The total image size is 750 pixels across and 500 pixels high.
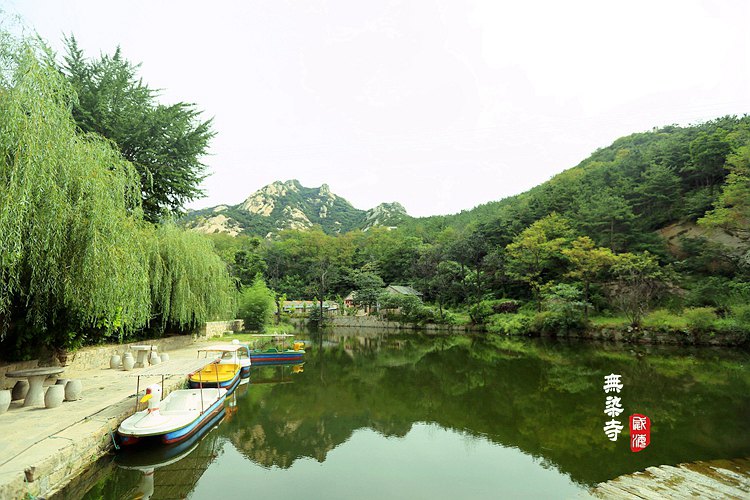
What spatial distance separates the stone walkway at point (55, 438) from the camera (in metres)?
4.44

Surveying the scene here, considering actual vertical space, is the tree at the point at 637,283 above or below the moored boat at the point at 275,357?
above

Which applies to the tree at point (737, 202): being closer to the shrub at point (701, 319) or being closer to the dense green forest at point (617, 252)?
the dense green forest at point (617, 252)

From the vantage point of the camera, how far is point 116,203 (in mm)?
7387

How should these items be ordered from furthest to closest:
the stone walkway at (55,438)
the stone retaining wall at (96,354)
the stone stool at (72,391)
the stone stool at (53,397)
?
1. the stone retaining wall at (96,354)
2. the stone stool at (72,391)
3. the stone stool at (53,397)
4. the stone walkway at (55,438)

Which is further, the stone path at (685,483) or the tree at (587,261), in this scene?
the tree at (587,261)

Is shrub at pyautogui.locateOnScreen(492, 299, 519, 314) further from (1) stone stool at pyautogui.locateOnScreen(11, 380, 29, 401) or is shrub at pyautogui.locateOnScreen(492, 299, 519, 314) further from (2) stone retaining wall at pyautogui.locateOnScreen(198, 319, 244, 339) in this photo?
(1) stone stool at pyautogui.locateOnScreen(11, 380, 29, 401)

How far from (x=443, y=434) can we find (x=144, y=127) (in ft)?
44.4

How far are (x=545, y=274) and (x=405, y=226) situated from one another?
3943 centimetres

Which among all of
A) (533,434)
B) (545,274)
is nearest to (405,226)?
(545,274)

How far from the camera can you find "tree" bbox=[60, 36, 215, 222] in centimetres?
1327

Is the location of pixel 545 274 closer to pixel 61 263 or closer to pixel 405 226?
pixel 61 263

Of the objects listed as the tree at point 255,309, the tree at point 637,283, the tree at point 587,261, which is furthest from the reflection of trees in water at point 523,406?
the tree at point 255,309

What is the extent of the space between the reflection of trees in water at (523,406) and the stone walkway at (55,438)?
225cm

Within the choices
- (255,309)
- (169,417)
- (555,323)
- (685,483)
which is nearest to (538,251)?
(555,323)
